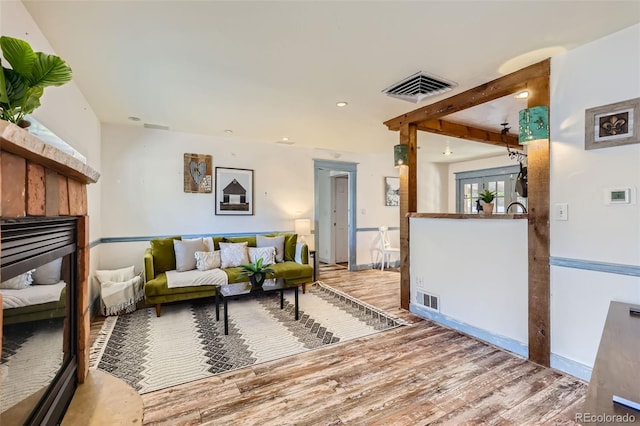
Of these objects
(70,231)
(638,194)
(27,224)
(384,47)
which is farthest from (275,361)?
(638,194)

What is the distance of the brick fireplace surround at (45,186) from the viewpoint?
80cm

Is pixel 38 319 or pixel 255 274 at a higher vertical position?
pixel 38 319

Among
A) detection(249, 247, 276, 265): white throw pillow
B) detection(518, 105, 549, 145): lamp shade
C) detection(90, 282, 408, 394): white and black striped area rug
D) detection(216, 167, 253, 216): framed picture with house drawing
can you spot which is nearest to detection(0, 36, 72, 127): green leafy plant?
detection(90, 282, 408, 394): white and black striped area rug

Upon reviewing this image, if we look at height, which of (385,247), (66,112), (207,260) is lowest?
(385,247)

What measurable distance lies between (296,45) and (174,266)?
326 centimetres

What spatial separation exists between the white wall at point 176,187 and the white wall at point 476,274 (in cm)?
260

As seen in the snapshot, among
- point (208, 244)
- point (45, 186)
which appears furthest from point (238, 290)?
point (45, 186)

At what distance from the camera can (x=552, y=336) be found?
7.70 feet

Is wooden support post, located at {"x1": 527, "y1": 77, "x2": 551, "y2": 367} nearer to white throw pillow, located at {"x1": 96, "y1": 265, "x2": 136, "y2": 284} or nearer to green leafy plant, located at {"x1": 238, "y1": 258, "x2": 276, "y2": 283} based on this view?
green leafy plant, located at {"x1": 238, "y1": 258, "x2": 276, "y2": 283}

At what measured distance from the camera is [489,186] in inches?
258

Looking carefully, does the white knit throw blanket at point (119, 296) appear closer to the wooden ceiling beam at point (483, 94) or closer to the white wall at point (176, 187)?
the white wall at point (176, 187)

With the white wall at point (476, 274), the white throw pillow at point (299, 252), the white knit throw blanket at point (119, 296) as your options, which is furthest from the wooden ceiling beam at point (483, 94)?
the white knit throw blanket at point (119, 296)

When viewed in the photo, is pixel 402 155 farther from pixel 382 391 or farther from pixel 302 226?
pixel 382 391

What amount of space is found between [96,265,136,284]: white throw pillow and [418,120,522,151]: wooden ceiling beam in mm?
4235
